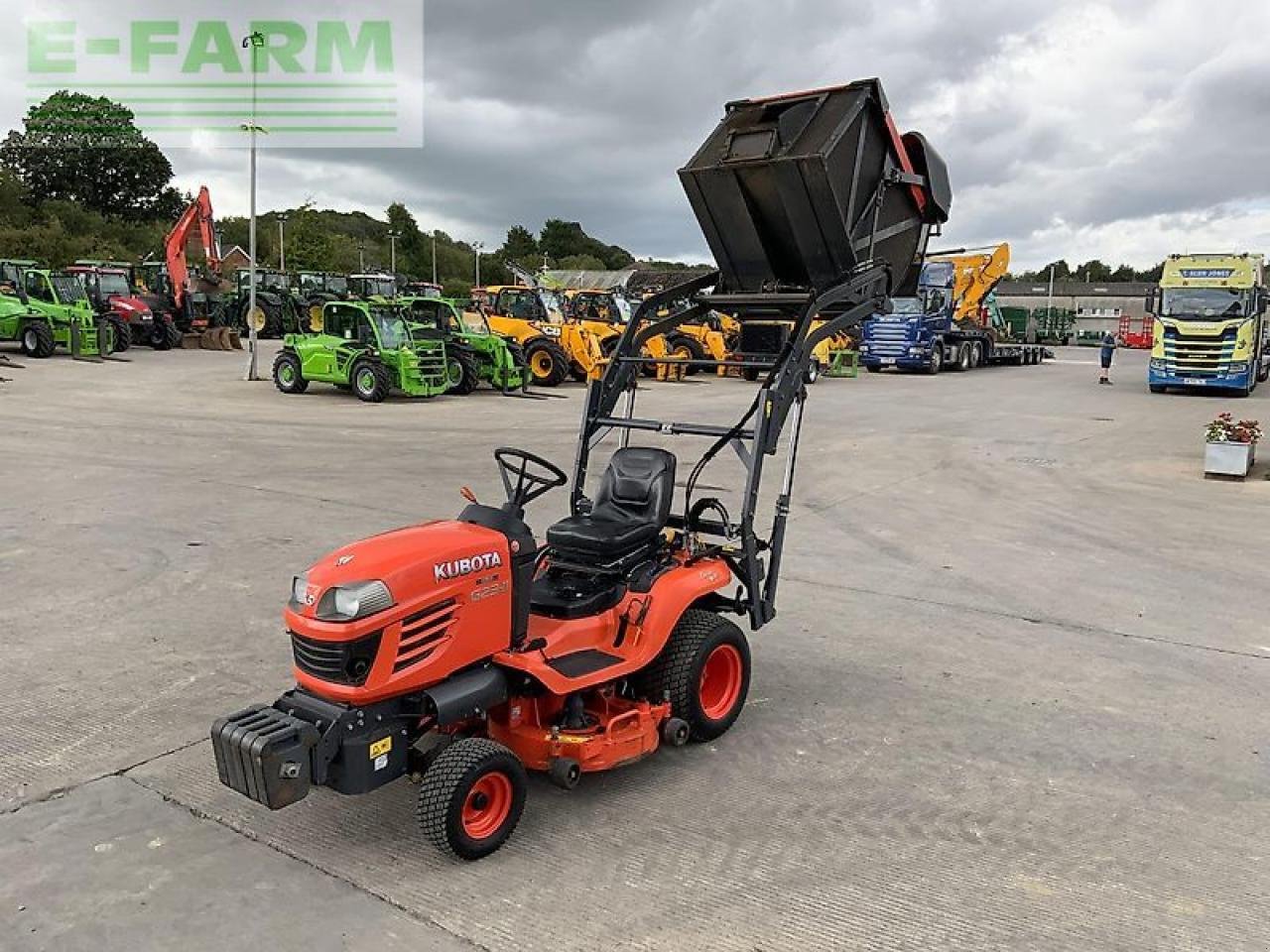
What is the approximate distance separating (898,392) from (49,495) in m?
17.6

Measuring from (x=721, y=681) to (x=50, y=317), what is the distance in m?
23.4

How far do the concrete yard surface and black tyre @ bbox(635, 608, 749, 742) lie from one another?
0.14 meters

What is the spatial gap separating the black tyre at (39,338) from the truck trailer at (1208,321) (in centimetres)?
2570

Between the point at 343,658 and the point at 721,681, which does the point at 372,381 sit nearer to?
the point at 721,681

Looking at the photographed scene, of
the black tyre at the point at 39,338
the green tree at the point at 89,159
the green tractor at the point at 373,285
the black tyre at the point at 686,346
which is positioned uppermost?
the green tree at the point at 89,159

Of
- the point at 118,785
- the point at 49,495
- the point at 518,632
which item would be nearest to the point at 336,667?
the point at 518,632

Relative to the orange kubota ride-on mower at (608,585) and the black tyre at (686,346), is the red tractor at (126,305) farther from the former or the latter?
the orange kubota ride-on mower at (608,585)

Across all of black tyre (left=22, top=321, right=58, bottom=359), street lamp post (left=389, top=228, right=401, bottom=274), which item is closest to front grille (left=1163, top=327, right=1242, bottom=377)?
black tyre (left=22, top=321, right=58, bottom=359)

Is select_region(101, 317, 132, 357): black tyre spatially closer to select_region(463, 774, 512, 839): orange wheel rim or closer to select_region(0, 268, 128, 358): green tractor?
select_region(0, 268, 128, 358): green tractor

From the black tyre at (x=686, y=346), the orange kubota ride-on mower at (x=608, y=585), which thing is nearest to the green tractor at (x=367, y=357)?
the black tyre at (x=686, y=346)

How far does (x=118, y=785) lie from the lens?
3.84m

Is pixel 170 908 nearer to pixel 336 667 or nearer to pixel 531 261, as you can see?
pixel 336 667

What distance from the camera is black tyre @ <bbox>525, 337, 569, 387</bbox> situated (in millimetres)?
21484

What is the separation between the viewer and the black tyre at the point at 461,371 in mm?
18984
